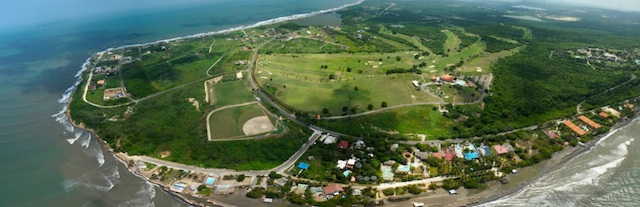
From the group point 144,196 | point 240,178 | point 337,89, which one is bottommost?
point 144,196

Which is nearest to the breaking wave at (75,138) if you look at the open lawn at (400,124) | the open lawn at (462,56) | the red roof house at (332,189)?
the open lawn at (400,124)

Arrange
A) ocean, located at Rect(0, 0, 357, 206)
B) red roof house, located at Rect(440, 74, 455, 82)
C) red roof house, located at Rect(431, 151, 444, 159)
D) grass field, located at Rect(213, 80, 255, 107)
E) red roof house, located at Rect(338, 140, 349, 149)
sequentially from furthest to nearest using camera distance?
red roof house, located at Rect(440, 74, 455, 82) → grass field, located at Rect(213, 80, 255, 107) → red roof house, located at Rect(338, 140, 349, 149) → red roof house, located at Rect(431, 151, 444, 159) → ocean, located at Rect(0, 0, 357, 206)

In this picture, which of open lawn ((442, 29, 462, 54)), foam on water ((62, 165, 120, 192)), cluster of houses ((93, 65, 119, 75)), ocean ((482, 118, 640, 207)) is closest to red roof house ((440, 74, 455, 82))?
ocean ((482, 118, 640, 207))

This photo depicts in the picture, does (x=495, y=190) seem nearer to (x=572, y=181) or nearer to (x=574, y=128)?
(x=572, y=181)

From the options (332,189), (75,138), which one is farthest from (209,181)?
(75,138)

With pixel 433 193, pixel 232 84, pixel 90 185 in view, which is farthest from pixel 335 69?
pixel 90 185

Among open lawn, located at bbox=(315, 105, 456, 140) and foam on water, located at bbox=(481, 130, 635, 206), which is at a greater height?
open lawn, located at bbox=(315, 105, 456, 140)

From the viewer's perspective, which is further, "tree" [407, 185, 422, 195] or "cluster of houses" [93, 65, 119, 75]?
"cluster of houses" [93, 65, 119, 75]

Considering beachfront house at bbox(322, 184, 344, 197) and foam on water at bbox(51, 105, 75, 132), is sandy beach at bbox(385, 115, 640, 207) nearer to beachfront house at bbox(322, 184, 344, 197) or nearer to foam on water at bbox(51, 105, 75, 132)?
beachfront house at bbox(322, 184, 344, 197)
